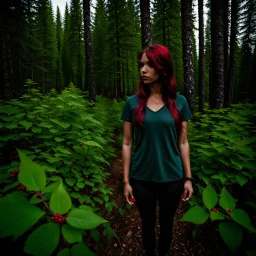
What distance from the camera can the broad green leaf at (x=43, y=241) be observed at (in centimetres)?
71

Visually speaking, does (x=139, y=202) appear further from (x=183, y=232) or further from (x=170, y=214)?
(x=183, y=232)

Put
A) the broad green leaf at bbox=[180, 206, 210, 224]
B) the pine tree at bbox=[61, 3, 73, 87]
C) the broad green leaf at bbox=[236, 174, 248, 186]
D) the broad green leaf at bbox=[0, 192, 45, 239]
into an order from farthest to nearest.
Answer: the pine tree at bbox=[61, 3, 73, 87], the broad green leaf at bbox=[236, 174, 248, 186], the broad green leaf at bbox=[180, 206, 210, 224], the broad green leaf at bbox=[0, 192, 45, 239]

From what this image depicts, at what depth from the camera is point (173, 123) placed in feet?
6.70

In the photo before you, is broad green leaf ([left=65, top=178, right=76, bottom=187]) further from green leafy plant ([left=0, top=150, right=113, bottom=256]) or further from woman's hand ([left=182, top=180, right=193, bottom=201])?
green leafy plant ([left=0, top=150, right=113, bottom=256])

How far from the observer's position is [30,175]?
92 cm

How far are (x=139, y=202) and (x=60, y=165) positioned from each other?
4.98 feet

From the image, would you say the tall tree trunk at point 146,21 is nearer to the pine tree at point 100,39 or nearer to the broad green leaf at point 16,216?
the broad green leaf at point 16,216

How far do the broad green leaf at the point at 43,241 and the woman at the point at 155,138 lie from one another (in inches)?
55.1

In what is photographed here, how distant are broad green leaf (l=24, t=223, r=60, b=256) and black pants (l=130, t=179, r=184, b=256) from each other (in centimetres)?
147

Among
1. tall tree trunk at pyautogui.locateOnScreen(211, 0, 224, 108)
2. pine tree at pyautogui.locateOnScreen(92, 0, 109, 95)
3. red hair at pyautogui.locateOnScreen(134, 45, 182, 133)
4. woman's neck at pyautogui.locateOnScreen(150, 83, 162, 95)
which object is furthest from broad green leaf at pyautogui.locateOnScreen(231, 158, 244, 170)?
pine tree at pyautogui.locateOnScreen(92, 0, 109, 95)

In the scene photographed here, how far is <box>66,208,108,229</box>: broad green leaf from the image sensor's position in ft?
2.85

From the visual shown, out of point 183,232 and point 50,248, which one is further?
point 183,232

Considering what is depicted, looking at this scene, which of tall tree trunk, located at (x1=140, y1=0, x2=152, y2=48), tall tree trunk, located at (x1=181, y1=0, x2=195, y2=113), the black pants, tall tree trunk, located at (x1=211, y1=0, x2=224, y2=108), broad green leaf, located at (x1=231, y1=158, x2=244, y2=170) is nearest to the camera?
the black pants

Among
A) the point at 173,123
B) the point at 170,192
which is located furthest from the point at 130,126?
the point at 170,192
